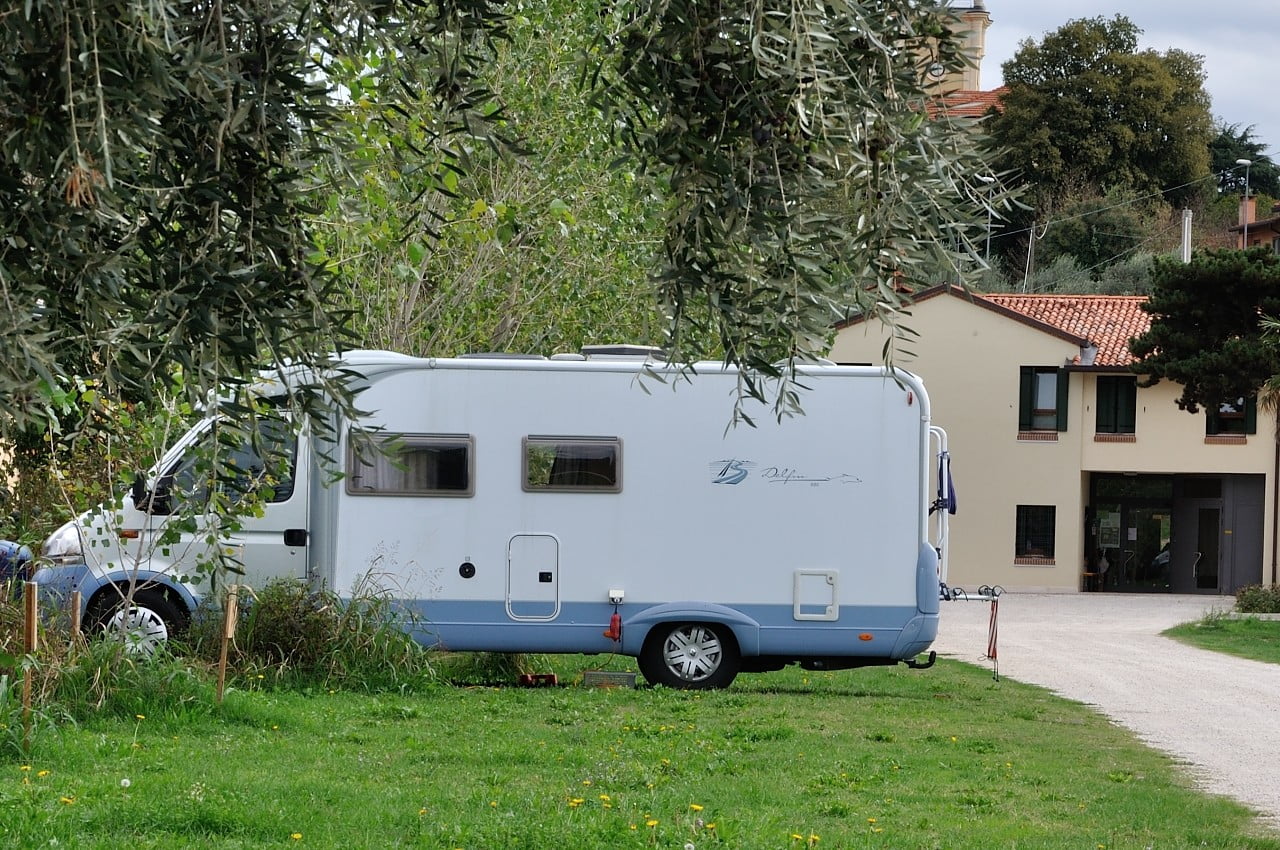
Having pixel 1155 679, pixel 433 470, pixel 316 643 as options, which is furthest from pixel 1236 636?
pixel 316 643

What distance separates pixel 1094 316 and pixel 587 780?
37549 mm

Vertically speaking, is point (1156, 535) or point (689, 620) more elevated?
point (1156, 535)

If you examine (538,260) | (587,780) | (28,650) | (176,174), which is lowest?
(587,780)

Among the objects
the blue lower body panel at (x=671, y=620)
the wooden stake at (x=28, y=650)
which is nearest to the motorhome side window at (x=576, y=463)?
the blue lower body panel at (x=671, y=620)

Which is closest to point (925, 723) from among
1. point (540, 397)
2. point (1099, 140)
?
point (540, 397)

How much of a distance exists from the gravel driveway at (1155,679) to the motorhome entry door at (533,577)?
189 inches

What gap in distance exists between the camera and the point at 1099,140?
61719 mm

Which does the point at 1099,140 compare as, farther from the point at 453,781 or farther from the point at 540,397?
the point at 453,781

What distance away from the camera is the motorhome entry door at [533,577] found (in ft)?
44.8

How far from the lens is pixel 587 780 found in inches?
330

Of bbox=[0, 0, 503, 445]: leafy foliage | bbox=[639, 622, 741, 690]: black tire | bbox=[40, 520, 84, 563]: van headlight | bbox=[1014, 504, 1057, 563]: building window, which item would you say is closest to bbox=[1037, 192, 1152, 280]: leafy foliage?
bbox=[1014, 504, 1057, 563]: building window

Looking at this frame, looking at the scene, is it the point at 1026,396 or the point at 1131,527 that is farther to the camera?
the point at 1131,527

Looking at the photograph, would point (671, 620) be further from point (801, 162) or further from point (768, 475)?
point (801, 162)

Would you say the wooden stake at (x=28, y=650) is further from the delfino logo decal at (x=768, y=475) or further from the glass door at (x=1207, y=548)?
the glass door at (x=1207, y=548)
